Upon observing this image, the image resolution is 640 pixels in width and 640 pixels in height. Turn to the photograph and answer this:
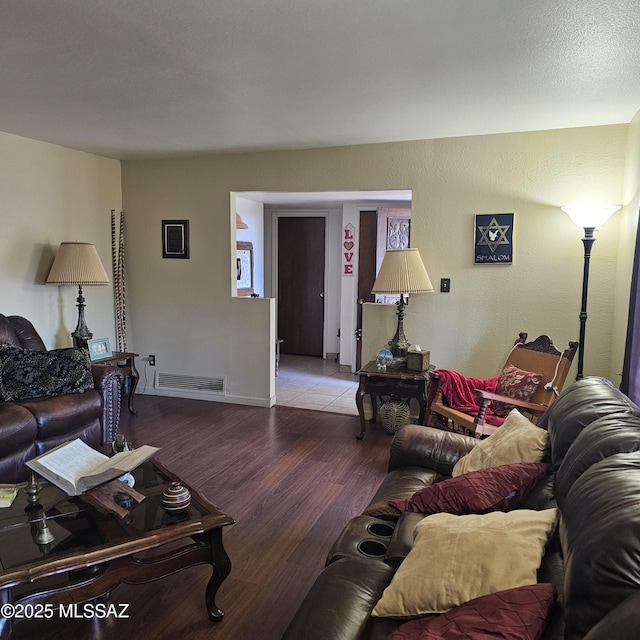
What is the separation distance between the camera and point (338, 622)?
1.24m

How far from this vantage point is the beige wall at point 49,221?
157 inches

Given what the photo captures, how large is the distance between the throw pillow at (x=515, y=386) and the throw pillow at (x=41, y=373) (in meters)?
2.78

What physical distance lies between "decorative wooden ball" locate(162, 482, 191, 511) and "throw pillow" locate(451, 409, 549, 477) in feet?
3.59

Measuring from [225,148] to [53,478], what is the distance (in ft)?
10.6

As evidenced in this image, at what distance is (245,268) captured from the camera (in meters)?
6.82

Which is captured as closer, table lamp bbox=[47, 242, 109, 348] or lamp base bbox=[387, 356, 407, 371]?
lamp base bbox=[387, 356, 407, 371]

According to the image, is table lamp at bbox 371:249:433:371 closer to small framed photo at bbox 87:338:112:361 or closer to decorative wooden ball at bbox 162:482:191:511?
decorative wooden ball at bbox 162:482:191:511

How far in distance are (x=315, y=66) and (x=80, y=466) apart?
2102 millimetres

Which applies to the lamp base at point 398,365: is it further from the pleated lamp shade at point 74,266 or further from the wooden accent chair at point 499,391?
the pleated lamp shade at point 74,266

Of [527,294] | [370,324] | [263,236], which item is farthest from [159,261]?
[527,294]

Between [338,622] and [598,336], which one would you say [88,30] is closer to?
[338,622]

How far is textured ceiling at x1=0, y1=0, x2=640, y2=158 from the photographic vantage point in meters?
2.01

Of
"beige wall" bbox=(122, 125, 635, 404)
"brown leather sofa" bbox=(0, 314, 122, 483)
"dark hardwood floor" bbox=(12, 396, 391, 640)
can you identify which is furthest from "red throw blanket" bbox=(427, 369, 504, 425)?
"brown leather sofa" bbox=(0, 314, 122, 483)

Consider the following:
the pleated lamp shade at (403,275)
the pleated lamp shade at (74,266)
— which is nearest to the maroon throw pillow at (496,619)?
the pleated lamp shade at (403,275)
